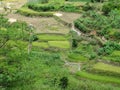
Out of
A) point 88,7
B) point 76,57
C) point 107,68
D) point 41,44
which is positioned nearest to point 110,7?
point 88,7

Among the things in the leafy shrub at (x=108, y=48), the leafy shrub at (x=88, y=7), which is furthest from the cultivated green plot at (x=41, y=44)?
the leafy shrub at (x=88, y=7)

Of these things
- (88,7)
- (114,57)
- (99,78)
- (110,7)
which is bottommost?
(99,78)

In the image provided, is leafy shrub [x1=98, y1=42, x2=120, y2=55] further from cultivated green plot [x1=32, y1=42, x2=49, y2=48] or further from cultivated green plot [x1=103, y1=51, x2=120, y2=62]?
cultivated green plot [x1=32, y1=42, x2=49, y2=48]

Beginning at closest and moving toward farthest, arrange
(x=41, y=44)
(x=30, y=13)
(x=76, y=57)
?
(x=76, y=57) < (x=41, y=44) < (x=30, y=13)

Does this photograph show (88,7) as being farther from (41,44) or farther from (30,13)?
(41,44)

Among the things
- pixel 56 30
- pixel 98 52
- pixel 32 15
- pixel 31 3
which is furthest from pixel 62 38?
pixel 31 3

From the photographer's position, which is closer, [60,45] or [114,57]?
[114,57]

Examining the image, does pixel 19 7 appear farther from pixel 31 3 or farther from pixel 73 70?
pixel 73 70

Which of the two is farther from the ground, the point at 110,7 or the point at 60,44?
the point at 110,7

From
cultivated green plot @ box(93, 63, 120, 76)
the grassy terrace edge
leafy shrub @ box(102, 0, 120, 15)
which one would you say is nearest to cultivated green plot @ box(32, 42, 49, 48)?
cultivated green plot @ box(93, 63, 120, 76)

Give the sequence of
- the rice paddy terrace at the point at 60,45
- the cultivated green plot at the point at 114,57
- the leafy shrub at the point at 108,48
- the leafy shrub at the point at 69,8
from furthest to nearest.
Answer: the leafy shrub at the point at 69,8, the leafy shrub at the point at 108,48, the cultivated green plot at the point at 114,57, the rice paddy terrace at the point at 60,45

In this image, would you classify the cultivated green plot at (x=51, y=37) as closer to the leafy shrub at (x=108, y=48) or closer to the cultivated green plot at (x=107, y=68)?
the leafy shrub at (x=108, y=48)
